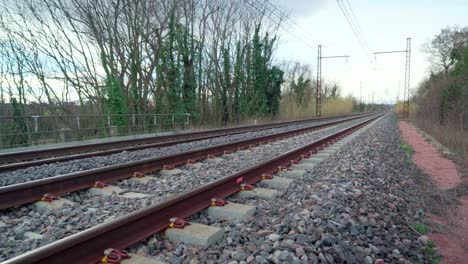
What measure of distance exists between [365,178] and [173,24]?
870 inches

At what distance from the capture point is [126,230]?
3.64 metres

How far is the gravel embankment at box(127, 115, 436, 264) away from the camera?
11.3 ft

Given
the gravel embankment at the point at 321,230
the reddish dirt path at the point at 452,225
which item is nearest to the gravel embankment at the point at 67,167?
the gravel embankment at the point at 321,230

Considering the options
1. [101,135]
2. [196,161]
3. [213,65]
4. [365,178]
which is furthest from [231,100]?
[365,178]

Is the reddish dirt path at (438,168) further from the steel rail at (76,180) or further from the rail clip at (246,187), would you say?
the steel rail at (76,180)

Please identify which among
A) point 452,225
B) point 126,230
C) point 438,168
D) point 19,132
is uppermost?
point 19,132

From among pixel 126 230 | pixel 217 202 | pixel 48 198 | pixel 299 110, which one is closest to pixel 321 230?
pixel 217 202

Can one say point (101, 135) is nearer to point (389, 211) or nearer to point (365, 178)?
point (365, 178)

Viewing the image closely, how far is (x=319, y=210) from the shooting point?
4516mm

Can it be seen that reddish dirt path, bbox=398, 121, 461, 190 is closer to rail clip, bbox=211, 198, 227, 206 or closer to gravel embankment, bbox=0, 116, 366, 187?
rail clip, bbox=211, 198, 227, 206

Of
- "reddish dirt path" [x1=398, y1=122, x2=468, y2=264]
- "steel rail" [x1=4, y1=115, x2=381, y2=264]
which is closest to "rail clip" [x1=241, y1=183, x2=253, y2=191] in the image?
"steel rail" [x1=4, y1=115, x2=381, y2=264]

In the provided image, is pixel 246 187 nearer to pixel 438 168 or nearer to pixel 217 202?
pixel 217 202

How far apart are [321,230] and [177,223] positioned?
1578 mm

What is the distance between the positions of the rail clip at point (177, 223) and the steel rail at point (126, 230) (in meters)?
0.06
